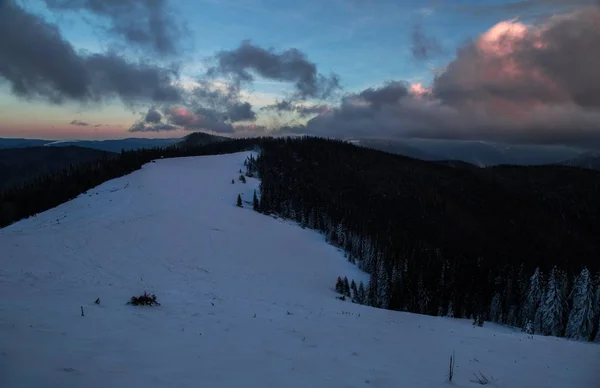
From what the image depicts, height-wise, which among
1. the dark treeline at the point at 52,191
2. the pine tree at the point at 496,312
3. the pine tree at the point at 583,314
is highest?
the dark treeline at the point at 52,191

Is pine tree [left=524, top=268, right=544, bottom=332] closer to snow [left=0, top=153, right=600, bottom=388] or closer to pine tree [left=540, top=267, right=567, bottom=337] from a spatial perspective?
pine tree [left=540, top=267, right=567, bottom=337]

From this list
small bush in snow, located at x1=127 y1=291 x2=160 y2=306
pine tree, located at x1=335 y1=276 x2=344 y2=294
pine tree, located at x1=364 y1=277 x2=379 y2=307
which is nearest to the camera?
small bush in snow, located at x1=127 y1=291 x2=160 y2=306

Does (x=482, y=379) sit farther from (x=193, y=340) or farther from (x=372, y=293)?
(x=372, y=293)

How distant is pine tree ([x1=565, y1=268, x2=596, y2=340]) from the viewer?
156 feet

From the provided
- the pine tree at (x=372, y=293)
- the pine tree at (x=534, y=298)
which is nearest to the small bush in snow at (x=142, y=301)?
the pine tree at (x=372, y=293)

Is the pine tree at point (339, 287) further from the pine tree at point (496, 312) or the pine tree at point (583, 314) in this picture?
the pine tree at point (496, 312)

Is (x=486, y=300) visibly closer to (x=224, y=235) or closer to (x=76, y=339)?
(x=224, y=235)

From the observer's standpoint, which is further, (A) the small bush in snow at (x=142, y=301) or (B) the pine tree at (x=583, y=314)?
(B) the pine tree at (x=583, y=314)

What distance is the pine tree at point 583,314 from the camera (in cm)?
4750

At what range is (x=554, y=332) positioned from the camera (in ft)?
173

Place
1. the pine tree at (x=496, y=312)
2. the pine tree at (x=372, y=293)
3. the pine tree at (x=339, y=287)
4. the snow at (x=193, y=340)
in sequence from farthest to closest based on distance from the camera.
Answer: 1. the pine tree at (x=496, y=312)
2. the pine tree at (x=372, y=293)
3. the pine tree at (x=339, y=287)
4. the snow at (x=193, y=340)

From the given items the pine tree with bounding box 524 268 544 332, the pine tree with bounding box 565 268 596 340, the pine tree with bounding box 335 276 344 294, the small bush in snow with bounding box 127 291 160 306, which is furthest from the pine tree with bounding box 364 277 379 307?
the small bush in snow with bounding box 127 291 160 306

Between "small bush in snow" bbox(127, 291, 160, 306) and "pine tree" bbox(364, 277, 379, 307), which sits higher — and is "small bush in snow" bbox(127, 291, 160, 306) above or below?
above

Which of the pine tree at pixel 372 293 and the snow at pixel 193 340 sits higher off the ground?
the snow at pixel 193 340
